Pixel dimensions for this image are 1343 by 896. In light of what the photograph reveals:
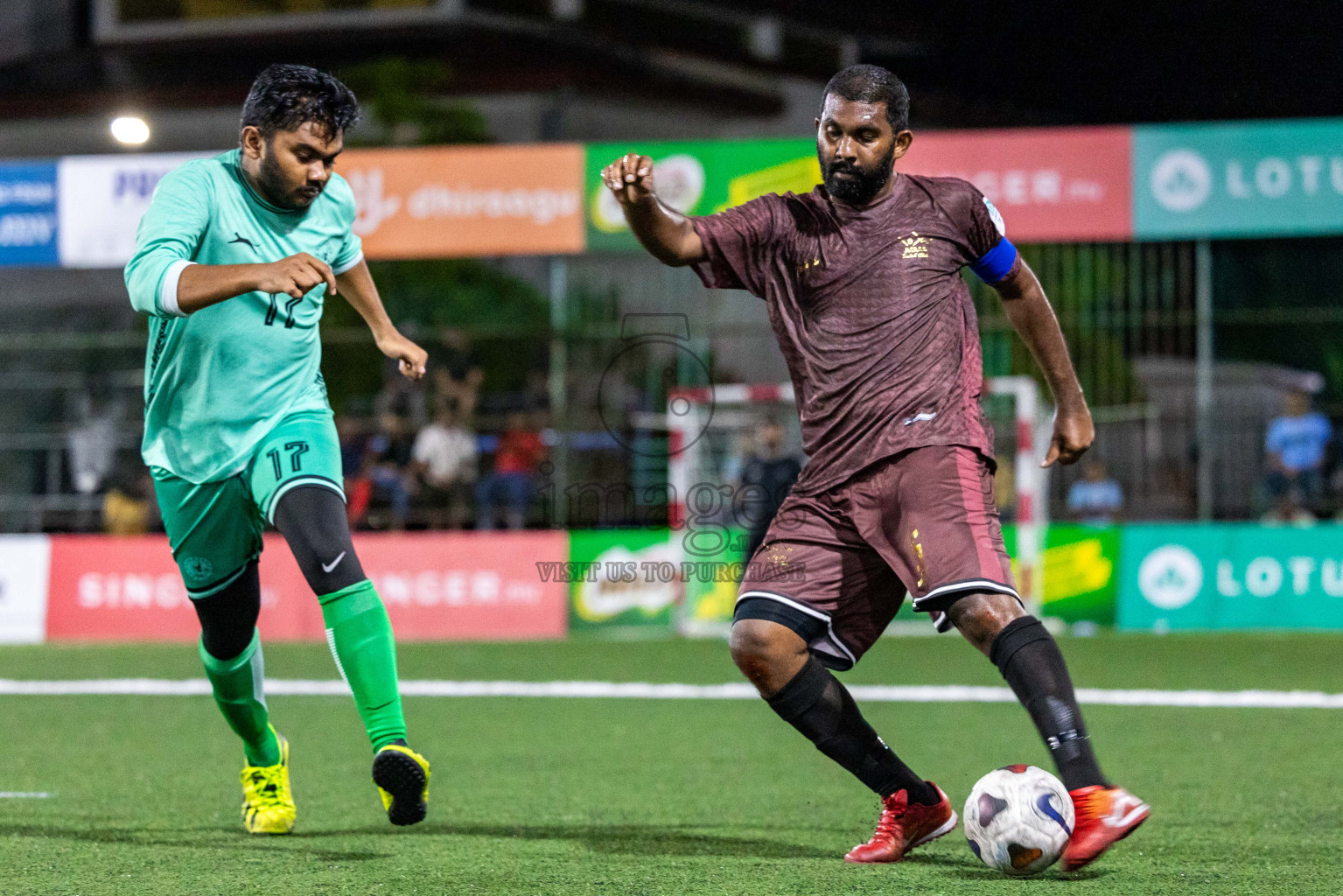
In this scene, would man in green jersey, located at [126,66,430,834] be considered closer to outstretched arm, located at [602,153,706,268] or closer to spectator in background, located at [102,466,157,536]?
outstretched arm, located at [602,153,706,268]

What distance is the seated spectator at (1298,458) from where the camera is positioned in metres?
14.4

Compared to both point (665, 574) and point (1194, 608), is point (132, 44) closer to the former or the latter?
point (665, 574)

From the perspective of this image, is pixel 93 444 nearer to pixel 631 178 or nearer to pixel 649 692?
pixel 649 692

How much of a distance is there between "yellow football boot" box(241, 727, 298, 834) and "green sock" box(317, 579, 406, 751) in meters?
0.65

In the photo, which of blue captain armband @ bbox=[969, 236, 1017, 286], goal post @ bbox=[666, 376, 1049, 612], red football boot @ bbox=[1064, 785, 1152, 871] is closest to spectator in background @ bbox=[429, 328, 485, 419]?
goal post @ bbox=[666, 376, 1049, 612]

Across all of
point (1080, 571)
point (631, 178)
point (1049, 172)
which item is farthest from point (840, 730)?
point (1080, 571)

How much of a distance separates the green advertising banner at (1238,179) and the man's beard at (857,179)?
33.4 feet

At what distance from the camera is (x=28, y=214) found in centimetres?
1453

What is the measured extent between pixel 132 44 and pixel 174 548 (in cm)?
3430

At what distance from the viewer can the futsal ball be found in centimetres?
381

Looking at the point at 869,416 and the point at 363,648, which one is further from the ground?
the point at 869,416

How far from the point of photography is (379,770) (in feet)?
13.7

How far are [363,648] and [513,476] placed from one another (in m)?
10.4

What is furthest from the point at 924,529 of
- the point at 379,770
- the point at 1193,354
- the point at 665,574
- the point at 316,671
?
the point at 1193,354
